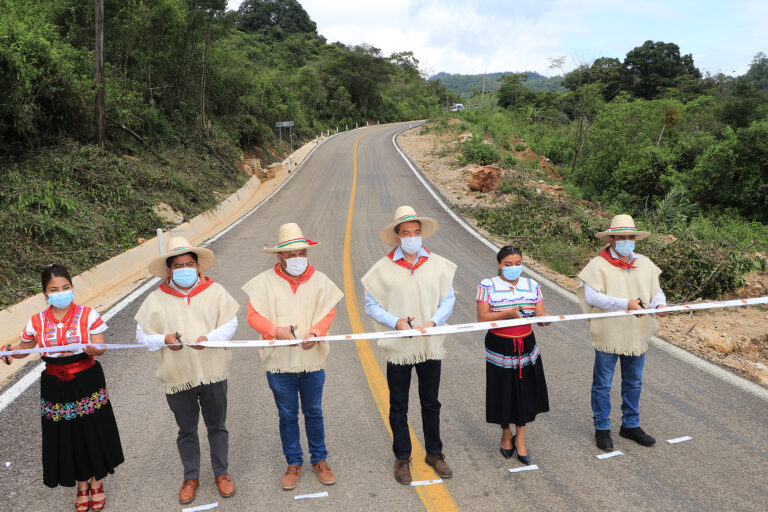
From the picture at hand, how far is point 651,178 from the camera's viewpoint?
75.0ft

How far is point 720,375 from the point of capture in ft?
19.0

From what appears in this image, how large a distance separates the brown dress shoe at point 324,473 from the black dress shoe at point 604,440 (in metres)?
2.37

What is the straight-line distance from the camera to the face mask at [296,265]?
3.91 meters

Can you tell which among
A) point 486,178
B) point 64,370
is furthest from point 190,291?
point 486,178

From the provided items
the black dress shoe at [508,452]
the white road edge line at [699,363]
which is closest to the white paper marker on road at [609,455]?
the black dress shoe at [508,452]

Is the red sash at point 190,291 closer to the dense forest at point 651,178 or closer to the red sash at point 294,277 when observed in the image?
the red sash at point 294,277

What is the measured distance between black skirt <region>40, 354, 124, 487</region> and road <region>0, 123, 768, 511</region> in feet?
1.00

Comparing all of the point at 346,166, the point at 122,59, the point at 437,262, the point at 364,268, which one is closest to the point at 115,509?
the point at 437,262

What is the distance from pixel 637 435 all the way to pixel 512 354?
1.45 meters

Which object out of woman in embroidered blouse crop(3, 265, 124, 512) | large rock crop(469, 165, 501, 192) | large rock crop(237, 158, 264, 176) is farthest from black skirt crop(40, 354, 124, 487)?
large rock crop(237, 158, 264, 176)

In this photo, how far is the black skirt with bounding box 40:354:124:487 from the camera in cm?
371

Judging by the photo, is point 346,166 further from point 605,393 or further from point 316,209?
point 605,393

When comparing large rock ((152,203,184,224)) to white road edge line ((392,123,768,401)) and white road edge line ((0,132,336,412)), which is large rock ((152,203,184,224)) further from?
white road edge line ((392,123,768,401))

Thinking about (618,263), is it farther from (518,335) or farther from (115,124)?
(115,124)
